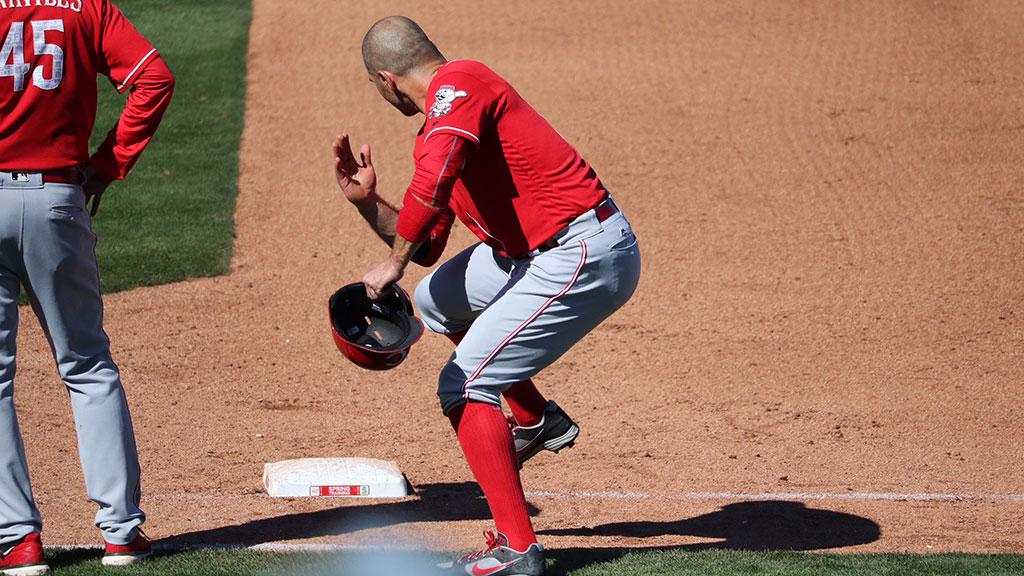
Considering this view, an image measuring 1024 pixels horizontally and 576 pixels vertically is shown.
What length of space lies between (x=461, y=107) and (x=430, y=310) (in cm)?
113

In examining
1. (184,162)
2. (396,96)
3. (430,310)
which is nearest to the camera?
(396,96)

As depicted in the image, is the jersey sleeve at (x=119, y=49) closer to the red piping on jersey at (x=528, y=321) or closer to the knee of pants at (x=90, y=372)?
the knee of pants at (x=90, y=372)

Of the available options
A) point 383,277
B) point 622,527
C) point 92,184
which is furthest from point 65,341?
point 622,527

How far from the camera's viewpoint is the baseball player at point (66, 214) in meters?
4.22

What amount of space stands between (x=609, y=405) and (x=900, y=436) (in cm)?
167

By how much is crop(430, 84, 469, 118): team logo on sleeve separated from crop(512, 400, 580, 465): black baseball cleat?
1470mm

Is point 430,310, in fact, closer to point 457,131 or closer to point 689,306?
point 457,131

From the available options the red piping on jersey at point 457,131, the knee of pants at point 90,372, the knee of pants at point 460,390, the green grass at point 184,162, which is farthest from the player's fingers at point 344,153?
the green grass at point 184,162

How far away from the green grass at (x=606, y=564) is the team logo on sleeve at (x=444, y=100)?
1.66m

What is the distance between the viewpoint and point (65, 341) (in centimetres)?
434

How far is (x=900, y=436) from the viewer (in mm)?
6648

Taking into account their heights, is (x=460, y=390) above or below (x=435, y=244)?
below

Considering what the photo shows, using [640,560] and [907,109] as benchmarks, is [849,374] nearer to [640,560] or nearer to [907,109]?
[640,560]

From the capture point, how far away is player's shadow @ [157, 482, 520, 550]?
5.03 metres
